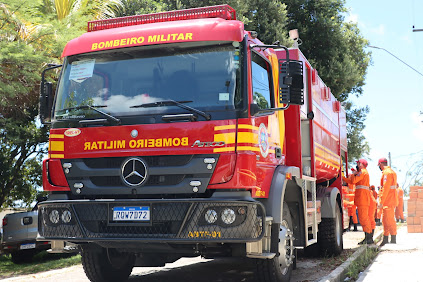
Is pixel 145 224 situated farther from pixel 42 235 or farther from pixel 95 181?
pixel 42 235

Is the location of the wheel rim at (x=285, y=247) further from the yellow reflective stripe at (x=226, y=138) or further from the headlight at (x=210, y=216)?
the yellow reflective stripe at (x=226, y=138)

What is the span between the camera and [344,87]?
20688 millimetres

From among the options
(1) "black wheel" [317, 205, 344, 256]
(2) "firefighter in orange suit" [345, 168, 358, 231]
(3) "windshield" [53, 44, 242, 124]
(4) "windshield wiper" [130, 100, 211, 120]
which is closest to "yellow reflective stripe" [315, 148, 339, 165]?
(1) "black wheel" [317, 205, 344, 256]

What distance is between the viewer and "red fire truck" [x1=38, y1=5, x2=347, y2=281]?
5.34 metres

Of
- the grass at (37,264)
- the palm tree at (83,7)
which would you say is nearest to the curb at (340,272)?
the grass at (37,264)

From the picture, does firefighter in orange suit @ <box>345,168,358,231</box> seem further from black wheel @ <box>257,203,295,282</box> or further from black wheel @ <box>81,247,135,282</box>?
black wheel @ <box>81,247,135,282</box>

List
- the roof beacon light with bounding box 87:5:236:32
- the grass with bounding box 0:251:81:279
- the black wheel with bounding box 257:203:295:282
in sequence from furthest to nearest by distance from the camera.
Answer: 1. the grass with bounding box 0:251:81:279
2. the roof beacon light with bounding box 87:5:236:32
3. the black wheel with bounding box 257:203:295:282

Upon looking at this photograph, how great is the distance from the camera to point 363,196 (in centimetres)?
1145

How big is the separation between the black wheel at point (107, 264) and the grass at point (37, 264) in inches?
127

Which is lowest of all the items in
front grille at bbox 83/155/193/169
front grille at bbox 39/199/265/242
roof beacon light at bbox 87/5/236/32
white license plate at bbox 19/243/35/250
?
white license plate at bbox 19/243/35/250

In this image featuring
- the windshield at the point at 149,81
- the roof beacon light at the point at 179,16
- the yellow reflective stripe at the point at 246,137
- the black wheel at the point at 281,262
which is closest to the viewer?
the yellow reflective stripe at the point at 246,137

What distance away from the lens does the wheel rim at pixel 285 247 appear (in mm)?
6094

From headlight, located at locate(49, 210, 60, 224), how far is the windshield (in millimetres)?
1032

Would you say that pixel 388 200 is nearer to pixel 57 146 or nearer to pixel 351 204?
pixel 351 204
